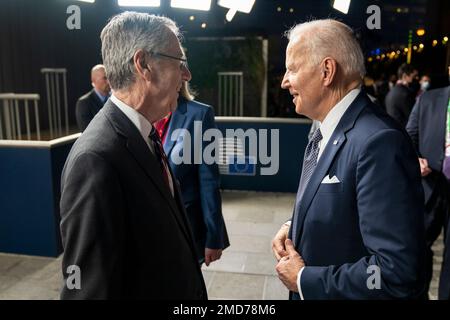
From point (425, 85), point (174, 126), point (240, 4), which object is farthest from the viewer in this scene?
point (425, 85)

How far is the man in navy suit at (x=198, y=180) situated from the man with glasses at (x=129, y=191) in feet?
2.09

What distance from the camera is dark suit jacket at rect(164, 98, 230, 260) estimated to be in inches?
81.4

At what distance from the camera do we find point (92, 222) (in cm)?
105

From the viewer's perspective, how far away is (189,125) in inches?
81.2

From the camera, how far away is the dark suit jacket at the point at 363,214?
3.53ft

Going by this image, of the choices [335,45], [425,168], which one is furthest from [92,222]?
[425,168]

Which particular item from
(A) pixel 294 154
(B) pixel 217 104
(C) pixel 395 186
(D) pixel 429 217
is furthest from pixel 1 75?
(C) pixel 395 186

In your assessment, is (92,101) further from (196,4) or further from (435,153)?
(435,153)

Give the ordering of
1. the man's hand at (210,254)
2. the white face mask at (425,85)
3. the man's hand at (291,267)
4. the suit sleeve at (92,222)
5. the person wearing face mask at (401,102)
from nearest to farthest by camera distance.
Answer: the suit sleeve at (92,222)
the man's hand at (291,267)
the man's hand at (210,254)
the person wearing face mask at (401,102)
the white face mask at (425,85)

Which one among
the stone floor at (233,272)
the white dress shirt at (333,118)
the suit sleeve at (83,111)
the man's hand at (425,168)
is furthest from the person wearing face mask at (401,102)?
the white dress shirt at (333,118)

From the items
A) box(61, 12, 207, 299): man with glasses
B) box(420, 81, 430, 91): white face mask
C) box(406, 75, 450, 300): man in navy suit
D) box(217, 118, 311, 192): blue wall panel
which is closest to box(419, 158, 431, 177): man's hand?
box(406, 75, 450, 300): man in navy suit

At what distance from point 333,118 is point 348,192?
0.86 ft

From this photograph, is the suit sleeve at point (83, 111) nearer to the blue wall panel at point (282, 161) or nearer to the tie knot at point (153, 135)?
the blue wall panel at point (282, 161)

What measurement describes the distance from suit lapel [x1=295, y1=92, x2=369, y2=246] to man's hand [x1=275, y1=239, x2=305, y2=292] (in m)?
0.12
